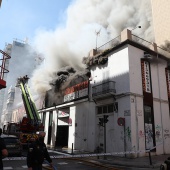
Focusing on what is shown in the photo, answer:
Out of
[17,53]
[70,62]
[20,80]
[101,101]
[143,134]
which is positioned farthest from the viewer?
[17,53]

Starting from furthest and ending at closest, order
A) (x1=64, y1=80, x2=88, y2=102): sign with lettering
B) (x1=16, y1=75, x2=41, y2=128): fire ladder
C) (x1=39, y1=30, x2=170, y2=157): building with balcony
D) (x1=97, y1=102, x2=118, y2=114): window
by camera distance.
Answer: (x1=64, y1=80, x2=88, y2=102): sign with lettering
(x1=16, y1=75, x2=41, y2=128): fire ladder
(x1=97, y1=102, x2=118, y2=114): window
(x1=39, y1=30, x2=170, y2=157): building with balcony

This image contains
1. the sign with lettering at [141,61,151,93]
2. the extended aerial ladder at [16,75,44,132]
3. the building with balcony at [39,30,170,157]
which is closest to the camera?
the building with balcony at [39,30,170,157]

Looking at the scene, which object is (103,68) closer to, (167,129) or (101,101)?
(101,101)

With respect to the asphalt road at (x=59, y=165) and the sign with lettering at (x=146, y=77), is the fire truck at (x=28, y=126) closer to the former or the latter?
the asphalt road at (x=59, y=165)

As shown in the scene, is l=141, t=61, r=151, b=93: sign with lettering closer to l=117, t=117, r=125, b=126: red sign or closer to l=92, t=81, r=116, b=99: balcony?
l=92, t=81, r=116, b=99: balcony

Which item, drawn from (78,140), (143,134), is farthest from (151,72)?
(78,140)

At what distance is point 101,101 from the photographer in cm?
1664

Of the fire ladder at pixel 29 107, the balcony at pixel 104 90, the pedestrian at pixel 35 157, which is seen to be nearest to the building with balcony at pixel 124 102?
the balcony at pixel 104 90

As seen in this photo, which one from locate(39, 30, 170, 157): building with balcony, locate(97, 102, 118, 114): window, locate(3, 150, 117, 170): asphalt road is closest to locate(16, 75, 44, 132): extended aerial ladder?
locate(39, 30, 170, 157): building with balcony

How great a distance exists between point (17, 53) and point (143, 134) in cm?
5567

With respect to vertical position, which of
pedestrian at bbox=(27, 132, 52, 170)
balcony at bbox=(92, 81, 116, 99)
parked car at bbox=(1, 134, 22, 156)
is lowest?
parked car at bbox=(1, 134, 22, 156)

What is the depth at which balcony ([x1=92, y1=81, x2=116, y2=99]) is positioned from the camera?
605 inches

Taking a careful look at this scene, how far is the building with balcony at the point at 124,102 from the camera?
1420 cm

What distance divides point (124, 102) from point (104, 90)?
217 centimetres
